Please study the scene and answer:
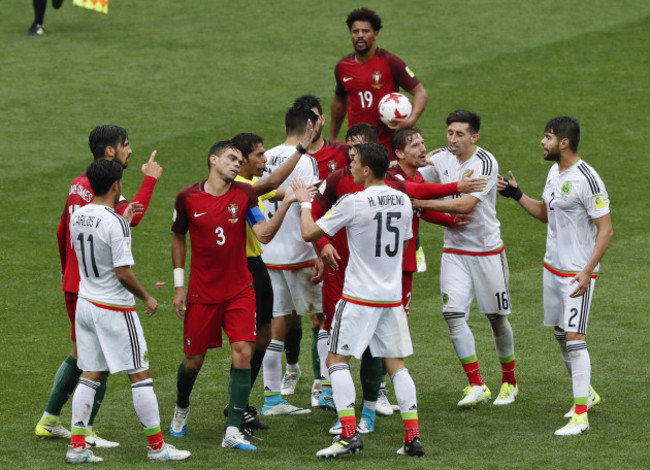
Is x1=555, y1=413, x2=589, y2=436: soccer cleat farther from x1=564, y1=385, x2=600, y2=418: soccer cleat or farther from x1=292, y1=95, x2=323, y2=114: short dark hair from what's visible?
x1=292, y1=95, x2=323, y2=114: short dark hair

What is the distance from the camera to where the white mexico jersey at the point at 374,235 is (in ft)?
26.2

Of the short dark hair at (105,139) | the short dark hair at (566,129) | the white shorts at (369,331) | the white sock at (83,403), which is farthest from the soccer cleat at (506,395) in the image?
the short dark hair at (105,139)

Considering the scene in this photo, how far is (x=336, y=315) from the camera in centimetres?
818

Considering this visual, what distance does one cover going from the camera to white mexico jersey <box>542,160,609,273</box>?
8742 millimetres

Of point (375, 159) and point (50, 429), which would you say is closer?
point (375, 159)

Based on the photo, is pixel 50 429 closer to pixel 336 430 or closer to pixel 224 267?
pixel 224 267

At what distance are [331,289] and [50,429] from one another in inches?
97.4

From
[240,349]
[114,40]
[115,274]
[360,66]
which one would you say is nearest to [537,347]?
[360,66]

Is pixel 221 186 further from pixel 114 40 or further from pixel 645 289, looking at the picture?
pixel 114 40

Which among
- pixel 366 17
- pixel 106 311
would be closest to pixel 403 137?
pixel 366 17

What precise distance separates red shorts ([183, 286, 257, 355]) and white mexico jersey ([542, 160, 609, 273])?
2553 mm

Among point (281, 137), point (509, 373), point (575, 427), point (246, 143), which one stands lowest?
point (575, 427)

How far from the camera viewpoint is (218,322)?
842 centimetres

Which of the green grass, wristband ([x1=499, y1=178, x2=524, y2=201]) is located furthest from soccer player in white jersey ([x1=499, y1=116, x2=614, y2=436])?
the green grass
